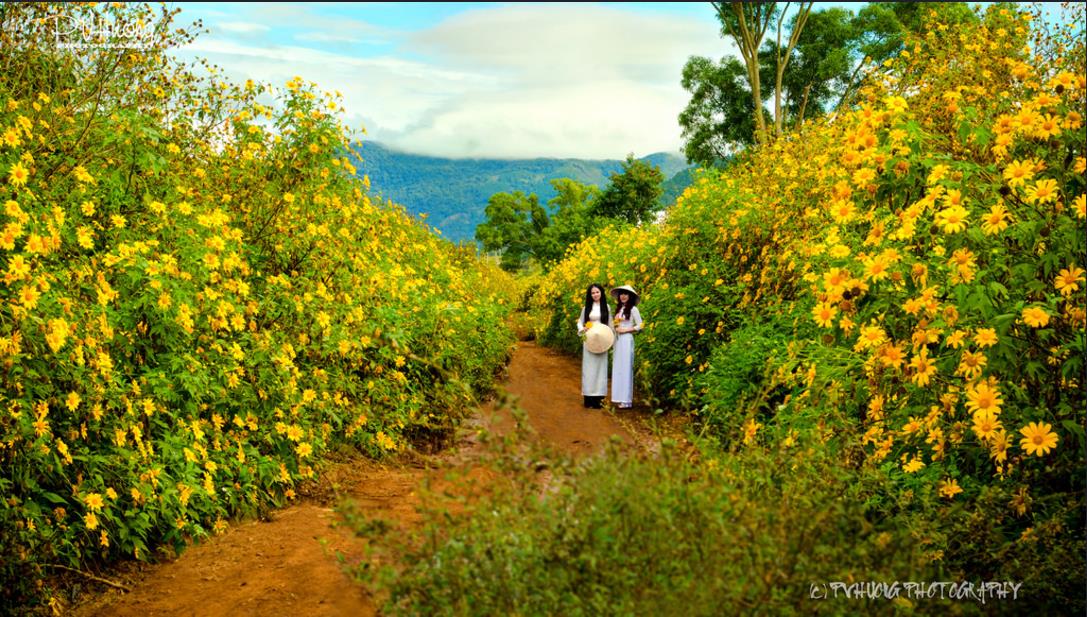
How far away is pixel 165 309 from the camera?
15.1 feet

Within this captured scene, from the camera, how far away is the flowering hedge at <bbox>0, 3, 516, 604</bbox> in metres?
3.91

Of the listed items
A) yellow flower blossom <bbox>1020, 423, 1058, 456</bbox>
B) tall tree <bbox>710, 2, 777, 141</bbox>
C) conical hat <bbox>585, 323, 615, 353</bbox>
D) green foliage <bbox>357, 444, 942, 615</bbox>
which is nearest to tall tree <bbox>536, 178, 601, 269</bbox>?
tall tree <bbox>710, 2, 777, 141</bbox>

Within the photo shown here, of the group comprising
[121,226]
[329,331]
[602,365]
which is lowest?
[602,365]

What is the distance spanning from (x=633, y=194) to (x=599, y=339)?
21.5 m

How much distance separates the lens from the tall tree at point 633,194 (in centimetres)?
3048

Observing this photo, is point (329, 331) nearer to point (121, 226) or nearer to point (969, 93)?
point (121, 226)

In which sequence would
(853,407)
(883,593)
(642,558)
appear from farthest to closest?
(853,407), (883,593), (642,558)

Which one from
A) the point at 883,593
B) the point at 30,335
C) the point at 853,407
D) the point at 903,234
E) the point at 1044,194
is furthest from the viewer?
the point at 853,407

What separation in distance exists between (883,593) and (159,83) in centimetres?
537

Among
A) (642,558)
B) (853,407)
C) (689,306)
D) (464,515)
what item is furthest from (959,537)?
(689,306)

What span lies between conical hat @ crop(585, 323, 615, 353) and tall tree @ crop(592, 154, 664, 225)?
2064cm

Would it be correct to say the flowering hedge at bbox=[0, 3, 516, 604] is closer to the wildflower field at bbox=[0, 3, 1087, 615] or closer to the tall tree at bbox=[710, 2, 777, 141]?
the wildflower field at bbox=[0, 3, 1087, 615]

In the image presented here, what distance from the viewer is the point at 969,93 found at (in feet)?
16.9

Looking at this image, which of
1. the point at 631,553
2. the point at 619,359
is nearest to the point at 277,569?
the point at 631,553
